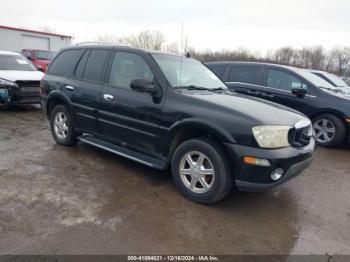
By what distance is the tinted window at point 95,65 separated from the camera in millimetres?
4542

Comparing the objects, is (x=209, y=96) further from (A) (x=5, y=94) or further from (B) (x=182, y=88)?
(A) (x=5, y=94)

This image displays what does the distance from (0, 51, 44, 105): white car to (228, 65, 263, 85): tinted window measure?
5.39 m

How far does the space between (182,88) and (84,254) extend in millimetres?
2265

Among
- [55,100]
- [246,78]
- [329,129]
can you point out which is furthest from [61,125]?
[329,129]

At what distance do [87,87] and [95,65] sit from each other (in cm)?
37

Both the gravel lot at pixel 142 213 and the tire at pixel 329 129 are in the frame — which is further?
the tire at pixel 329 129

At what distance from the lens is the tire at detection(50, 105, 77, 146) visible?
5.10 meters

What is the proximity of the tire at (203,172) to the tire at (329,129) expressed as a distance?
4.08 metres

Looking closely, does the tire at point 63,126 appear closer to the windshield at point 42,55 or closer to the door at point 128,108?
the door at point 128,108

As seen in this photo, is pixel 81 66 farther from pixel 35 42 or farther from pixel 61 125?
pixel 35 42

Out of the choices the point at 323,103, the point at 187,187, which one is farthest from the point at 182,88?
the point at 323,103

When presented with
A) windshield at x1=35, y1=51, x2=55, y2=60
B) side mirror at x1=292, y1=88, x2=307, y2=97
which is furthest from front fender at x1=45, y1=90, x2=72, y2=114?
windshield at x1=35, y1=51, x2=55, y2=60

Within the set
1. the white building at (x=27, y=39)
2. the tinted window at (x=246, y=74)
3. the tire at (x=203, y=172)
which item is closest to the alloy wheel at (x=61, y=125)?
the tire at (x=203, y=172)

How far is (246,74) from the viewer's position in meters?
7.29
